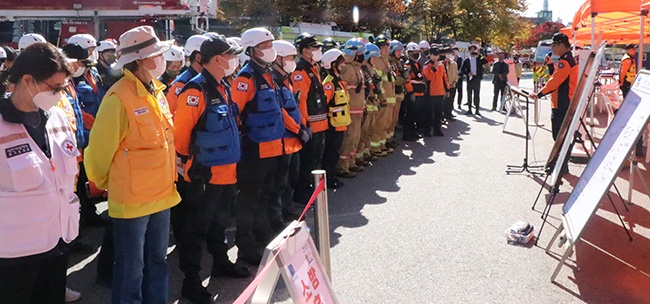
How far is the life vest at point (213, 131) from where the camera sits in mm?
4012

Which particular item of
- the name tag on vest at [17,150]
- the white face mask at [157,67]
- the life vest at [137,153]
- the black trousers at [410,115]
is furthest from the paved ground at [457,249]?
the black trousers at [410,115]

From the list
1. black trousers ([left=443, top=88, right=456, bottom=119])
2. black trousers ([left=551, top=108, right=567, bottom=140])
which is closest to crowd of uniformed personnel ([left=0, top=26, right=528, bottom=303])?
black trousers ([left=551, top=108, right=567, bottom=140])

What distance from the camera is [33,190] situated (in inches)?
104

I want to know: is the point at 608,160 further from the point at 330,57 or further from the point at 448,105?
the point at 448,105

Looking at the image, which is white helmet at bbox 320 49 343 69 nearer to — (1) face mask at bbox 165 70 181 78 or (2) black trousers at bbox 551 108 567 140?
(1) face mask at bbox 165 70 181 78

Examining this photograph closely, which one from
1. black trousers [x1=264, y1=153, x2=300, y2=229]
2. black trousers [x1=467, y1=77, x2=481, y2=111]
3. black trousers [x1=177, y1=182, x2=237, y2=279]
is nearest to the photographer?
black trousers [x1=177, y1=182, x2=237, y2=279]

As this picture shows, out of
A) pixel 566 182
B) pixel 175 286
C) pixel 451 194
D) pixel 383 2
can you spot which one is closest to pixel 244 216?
pixel 175 286

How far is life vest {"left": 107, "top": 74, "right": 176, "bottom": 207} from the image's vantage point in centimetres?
319

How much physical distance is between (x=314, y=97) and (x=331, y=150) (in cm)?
122

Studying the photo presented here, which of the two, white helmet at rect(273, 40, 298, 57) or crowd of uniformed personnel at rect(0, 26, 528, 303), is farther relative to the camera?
white helmet at rect(273, 40, 298, 57)

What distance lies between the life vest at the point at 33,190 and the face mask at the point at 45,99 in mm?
125

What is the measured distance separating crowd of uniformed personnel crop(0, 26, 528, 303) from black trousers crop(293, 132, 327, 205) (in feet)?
0.04

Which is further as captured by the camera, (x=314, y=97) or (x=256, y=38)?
(x=314, y=97)

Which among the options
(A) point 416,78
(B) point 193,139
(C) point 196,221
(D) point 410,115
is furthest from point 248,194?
(D) point 410,115
